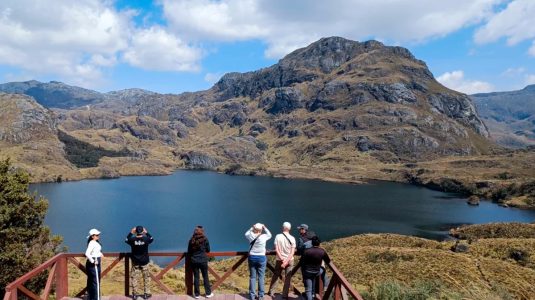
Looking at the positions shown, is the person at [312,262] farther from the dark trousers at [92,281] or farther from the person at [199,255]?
the dark trousers at [92,281]

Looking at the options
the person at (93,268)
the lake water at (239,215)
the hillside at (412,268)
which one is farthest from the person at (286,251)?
the lake water at (239,215)

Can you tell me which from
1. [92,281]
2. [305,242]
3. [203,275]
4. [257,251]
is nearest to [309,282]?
[305,242]

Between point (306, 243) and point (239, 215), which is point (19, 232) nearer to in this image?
point (306, 243)

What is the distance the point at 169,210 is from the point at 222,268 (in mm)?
100810

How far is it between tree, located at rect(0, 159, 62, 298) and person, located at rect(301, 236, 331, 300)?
19.9m

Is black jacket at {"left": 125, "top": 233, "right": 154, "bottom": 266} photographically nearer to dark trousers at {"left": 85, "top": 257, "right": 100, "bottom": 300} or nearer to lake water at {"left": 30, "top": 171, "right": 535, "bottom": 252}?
dark trousers at {"left": 85, "top": 257, "right": 100, "bottom": 300}

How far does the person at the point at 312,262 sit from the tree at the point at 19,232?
19.9 m

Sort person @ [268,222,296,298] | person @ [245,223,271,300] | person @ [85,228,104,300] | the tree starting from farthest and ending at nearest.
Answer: the tree < person @ [245,223,271,300] < person @ [268,222,296,298] < person @ [85,228,104,300]

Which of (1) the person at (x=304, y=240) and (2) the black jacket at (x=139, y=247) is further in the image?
(2) the black jacket at (x=139, y=247)

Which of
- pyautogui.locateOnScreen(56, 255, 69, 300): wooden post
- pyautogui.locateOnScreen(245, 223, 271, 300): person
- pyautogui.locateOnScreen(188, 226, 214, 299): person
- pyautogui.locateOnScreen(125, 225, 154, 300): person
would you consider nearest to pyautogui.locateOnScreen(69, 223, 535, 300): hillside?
pyautogui.locateOnScreen(245, 223, 271, 300): person

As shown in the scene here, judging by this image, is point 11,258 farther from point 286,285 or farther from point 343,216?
point 343,216

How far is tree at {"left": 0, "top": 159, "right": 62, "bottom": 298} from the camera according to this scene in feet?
86.4

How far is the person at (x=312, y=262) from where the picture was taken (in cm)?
1502

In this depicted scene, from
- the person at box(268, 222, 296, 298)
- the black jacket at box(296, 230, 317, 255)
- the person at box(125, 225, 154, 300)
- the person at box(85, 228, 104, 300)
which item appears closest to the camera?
the black jacket at box(296, 230, 317, 255)
